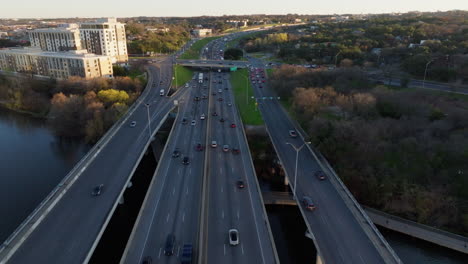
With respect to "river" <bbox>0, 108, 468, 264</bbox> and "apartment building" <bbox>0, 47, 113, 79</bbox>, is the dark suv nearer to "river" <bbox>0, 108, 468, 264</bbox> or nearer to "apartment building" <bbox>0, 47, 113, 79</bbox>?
"river" <bbox>0, 108, 468, 264</bbox>

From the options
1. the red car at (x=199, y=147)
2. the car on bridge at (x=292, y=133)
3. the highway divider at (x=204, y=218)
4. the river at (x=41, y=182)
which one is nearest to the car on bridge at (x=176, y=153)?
the red car at (x=199, y=147)

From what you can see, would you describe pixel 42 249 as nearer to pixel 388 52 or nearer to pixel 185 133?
pixel 185 133

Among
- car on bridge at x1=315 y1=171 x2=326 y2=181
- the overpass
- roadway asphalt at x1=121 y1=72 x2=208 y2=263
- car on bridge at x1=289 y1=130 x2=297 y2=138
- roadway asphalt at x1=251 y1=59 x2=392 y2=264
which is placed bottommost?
roadway asphalt at x1=251 y1=59 x2=392 y2=264

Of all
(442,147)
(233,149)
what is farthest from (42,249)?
(442,147)

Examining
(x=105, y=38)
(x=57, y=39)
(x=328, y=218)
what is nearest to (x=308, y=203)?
(x=328, y=218)

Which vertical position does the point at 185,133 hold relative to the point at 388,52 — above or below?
below

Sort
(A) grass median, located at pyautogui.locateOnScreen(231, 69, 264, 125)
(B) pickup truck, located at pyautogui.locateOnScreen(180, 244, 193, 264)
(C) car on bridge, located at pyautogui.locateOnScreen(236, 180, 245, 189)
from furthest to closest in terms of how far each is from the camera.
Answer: (A) grass median, located at pyautogui.locateOnScreen(231, 69, 264, 125), (C) car on bridge, located at pyautogui.locateOnScreen(236, 180, 245, 189), (B) pickup truck, located at pyautogui.locateOnScreen(180, 244, 193, 264)

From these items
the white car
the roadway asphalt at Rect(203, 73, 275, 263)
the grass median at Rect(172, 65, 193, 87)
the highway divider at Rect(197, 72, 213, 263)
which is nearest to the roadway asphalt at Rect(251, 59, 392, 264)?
the roadway asphalt at Rect(203, 73, 275, 263)
